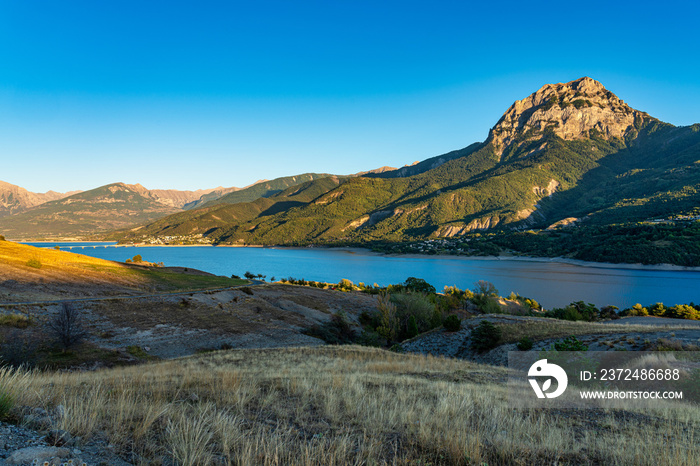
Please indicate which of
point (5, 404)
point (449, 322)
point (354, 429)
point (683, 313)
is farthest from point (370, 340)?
point (683, 313)

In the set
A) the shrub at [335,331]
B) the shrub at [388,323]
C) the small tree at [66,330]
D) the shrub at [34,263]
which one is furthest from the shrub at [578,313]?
the shrub at [34,263]

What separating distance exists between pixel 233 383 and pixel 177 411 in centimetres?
242

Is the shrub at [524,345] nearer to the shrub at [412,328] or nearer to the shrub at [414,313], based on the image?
the shrub at [412,328]

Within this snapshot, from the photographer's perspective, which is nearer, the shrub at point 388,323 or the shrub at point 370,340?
the shrub at point 370,340

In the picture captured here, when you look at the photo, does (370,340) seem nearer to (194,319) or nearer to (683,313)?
(194,319)

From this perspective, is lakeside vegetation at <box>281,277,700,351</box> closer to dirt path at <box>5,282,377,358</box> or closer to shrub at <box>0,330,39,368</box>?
dirt path at <box>5,282,377,358</box>

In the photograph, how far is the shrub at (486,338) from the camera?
72.6 ft

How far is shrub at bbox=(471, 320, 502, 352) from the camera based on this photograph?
72.6ft

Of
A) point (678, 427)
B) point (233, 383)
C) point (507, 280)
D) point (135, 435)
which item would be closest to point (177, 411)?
point (135, 435)

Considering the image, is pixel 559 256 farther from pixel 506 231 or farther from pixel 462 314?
pixel 462 314

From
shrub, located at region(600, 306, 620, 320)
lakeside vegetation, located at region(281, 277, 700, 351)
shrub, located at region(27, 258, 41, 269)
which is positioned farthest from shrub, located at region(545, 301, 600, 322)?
shrub, located at region(27, 258, 41, 269)

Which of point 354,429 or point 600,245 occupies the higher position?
point 354,429

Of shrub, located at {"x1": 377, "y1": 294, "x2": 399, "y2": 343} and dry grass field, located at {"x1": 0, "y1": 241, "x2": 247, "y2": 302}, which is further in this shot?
shrub, located at {"x1": 377, "y1": 294, "x2": 399, "y2": 343}

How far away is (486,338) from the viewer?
73.7ft
